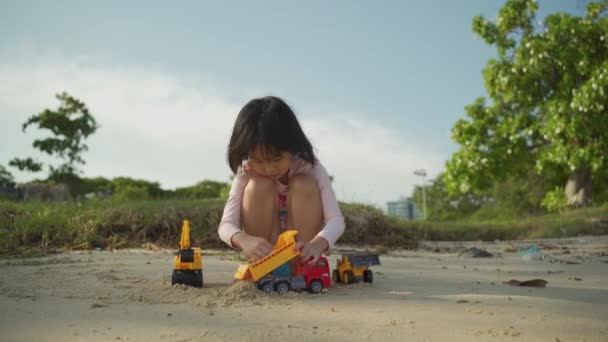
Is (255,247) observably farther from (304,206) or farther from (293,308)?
(293,308)

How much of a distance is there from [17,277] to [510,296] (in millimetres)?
3003

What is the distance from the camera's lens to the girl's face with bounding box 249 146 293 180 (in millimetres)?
2797

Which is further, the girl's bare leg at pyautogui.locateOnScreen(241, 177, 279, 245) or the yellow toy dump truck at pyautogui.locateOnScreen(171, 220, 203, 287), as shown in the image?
the girl's bare leg at pyautogui.locateOnScreen(241, 177, 279, 245)

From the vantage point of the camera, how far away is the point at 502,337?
186cm

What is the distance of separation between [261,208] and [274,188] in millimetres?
145

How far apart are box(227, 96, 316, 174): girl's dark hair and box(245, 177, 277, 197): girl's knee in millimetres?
192

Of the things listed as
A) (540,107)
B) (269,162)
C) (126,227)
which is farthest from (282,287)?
(540,107)

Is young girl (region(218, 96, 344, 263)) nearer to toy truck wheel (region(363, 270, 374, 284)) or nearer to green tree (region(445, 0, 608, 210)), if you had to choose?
toy truck wheel (region(363, 270, 374, 284))

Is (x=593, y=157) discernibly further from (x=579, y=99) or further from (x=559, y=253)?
(x=559, y=253)

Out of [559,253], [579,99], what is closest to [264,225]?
[559,253]

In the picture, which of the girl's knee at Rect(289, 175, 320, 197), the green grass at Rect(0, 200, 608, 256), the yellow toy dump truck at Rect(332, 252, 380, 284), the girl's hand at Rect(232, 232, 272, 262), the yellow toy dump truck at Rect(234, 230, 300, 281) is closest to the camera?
the yellow toy dump truck at Rect(234, 230, 300, 281)

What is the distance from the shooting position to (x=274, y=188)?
10.3 feet

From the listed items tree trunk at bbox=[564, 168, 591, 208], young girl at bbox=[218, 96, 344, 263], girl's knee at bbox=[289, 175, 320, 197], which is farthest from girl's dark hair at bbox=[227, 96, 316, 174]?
tree trunk at bbox=[564, 168, 591, 208]

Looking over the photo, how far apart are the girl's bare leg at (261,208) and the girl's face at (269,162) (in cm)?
8
